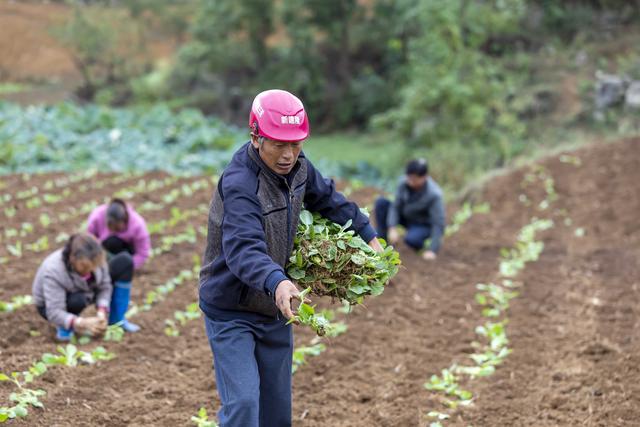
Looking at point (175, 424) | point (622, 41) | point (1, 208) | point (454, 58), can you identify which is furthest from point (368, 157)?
point (175, 424)

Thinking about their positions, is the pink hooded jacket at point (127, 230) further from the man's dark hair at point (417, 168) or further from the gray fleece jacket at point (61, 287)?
the man's dark hair at point (417, 168)

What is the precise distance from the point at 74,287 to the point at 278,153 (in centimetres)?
289

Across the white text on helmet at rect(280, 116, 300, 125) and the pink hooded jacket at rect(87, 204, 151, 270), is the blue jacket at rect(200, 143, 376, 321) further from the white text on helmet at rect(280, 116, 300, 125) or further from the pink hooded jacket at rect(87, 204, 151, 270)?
the pink hooded jacket at rect(87, 204, 151, 270)

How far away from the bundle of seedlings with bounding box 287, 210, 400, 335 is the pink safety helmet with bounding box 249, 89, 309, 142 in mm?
512

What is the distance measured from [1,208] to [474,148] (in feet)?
32.8

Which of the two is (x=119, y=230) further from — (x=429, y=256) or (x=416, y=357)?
(x=429, y=256)

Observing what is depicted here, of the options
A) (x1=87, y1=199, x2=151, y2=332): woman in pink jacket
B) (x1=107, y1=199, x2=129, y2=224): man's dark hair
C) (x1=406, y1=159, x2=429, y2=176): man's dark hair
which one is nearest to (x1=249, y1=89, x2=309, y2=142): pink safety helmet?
(x1=87, y1=199, x2=151, y2=332): woman in pink jacket

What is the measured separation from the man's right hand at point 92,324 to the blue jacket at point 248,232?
87.2 inches

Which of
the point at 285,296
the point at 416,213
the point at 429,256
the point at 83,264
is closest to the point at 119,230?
the point at 83,264

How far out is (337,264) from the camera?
11.6 ft

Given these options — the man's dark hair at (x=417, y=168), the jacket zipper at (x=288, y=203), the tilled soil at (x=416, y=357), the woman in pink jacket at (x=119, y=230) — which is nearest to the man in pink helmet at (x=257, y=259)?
the jacket zipper at (x=288, y=203)

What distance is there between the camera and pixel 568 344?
230 inches

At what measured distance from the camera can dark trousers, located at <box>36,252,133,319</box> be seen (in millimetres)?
Result: 5613

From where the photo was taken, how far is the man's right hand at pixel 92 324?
17.8ft
